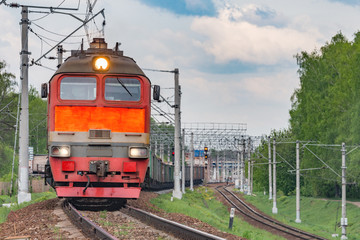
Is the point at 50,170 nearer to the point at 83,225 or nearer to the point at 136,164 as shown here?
the point at 136,164

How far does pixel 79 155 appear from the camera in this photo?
54.5 ft

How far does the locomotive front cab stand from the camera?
54.5 ft

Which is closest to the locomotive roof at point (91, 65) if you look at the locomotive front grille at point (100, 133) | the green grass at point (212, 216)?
the locomotive front grille at point (100, 133)

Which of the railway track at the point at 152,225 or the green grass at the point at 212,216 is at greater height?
the railway track at the point at 152,225

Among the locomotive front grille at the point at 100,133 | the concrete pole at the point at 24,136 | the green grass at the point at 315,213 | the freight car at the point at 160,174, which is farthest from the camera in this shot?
the green grass at the point at 315,213

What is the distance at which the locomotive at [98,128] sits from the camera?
54.5 ft

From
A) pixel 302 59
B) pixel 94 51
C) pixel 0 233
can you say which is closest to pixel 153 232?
pixel 0 233

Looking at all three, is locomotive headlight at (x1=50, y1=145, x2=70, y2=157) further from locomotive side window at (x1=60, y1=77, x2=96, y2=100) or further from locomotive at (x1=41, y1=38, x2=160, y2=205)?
locomotive side window at (x1=60, y1=77, x2=96, y2=100)

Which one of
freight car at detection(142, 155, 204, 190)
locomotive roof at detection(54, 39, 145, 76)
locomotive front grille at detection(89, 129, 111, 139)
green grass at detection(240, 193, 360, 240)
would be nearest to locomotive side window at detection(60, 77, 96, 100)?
locomotive roof at detection(54, 39, 145, 76)

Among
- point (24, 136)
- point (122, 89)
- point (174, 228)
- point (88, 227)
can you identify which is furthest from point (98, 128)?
point (24, 136)

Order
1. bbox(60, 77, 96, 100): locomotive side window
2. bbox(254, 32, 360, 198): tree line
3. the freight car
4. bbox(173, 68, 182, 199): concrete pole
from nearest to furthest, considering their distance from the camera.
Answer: bbox(60, 77, 96, 100): locomotive side window, the freight car, bbox(173, 68, 182, 199): concrete pole, bbox(254, 32, 360, 198): tree line

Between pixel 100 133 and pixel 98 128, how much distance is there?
16cm

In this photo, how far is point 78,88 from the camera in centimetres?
1725

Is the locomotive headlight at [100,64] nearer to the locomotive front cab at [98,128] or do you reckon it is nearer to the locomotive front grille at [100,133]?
the locomotive front cab at [98,128]
